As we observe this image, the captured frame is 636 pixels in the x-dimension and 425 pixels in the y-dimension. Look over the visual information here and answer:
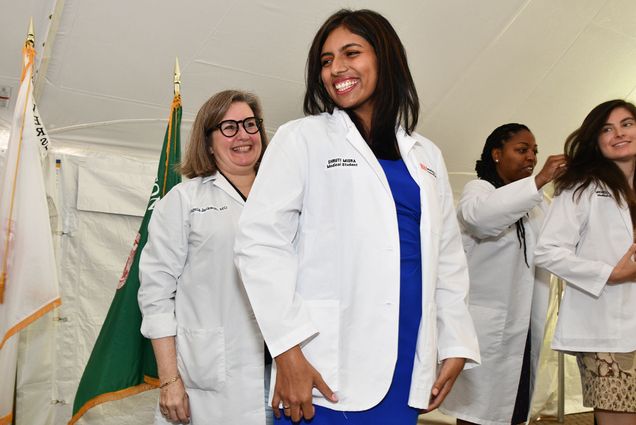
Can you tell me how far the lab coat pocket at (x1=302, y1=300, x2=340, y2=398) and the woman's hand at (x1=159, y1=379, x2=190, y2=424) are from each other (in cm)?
71

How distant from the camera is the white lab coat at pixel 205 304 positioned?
173 cm

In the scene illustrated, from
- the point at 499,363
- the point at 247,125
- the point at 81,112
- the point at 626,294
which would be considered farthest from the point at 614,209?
the point at 81,112

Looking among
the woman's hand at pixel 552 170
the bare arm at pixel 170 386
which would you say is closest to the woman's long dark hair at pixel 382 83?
the bare arm at pixel 170 386

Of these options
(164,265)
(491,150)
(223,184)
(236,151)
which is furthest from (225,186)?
(491,150)

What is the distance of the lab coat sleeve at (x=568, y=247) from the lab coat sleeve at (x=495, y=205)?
0.13m

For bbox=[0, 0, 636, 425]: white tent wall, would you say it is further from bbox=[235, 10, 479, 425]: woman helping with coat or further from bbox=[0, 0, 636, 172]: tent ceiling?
bbox=[235, 10, 479, 425]: woman helping with coat

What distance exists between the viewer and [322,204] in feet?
4.17

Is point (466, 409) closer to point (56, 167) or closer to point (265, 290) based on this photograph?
point (265, 290)

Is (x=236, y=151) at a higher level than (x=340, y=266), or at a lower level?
higher

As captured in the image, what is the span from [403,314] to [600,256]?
113 cm

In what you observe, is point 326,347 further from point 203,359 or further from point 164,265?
point 164,265

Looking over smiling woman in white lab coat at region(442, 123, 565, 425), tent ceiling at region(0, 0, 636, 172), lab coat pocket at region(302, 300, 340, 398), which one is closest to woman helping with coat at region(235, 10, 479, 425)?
lab coat pocket at region(302, 300, 340, 398)

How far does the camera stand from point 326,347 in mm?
1176

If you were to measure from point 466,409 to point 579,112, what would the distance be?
199 cm
